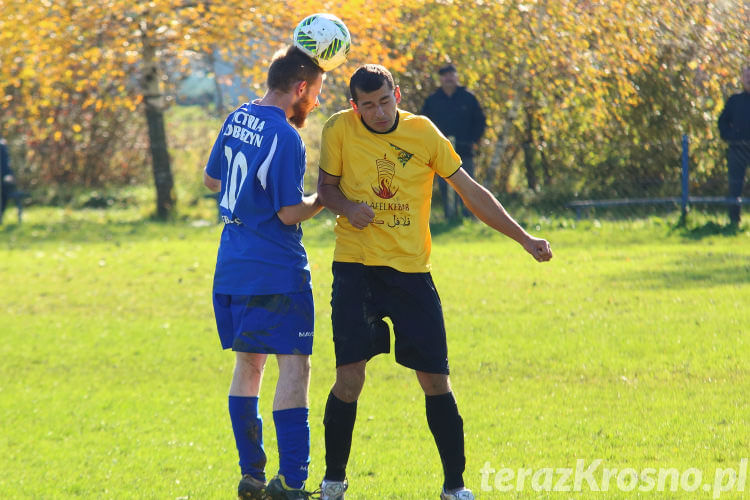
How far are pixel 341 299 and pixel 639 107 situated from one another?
582 inches

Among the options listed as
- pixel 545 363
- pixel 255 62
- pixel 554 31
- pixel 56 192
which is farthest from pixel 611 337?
pixel 56 192

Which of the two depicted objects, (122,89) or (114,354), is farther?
(122,89)

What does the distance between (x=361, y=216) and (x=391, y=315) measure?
1.51 feet

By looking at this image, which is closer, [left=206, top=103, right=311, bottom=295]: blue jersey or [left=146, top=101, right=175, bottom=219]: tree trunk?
[left=206, top=103, right=311, bottom=295]: blue jersey

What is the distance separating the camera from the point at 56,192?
23062mm

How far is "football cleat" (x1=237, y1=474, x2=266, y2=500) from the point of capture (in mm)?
4469

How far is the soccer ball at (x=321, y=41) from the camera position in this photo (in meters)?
4.55

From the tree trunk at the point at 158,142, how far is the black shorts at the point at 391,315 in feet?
51.1

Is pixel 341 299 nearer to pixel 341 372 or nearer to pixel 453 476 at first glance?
pixel 341 372

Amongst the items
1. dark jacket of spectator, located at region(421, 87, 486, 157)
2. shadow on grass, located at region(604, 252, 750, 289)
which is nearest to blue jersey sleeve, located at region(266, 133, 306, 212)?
shadow on grass, located at region(604, 252, 750, 289)

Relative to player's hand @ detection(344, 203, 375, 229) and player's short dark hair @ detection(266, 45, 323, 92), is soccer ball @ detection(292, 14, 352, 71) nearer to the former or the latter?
player's short dark hair @ detection(266, 45, 323, 92)

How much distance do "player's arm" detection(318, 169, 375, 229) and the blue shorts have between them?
0.40 m
